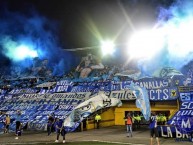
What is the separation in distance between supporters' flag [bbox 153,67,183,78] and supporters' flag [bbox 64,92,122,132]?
585 centimetres

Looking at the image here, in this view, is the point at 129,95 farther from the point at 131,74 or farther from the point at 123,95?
the point at 131,74

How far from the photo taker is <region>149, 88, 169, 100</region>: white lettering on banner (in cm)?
2874

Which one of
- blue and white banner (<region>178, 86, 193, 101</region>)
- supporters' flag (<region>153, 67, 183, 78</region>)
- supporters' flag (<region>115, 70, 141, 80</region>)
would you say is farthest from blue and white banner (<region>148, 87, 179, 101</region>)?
supporters' flag (<region>115, 70, 141, 80</region>)

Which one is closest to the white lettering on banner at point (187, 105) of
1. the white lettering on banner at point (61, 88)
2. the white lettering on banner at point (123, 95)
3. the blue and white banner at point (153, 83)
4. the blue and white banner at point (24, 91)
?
the blue and white banner at point (153, 83)

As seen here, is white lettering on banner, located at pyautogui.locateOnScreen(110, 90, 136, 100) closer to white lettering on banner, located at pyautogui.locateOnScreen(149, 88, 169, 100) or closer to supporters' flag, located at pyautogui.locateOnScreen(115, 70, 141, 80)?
white lettering on banner, located at pyautogui.locateOnScreen(149, 88, 169, 100)

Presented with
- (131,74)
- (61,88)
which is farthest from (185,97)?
(61,88)

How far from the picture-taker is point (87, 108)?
96.1 feet

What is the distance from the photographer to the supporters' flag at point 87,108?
28719 mm

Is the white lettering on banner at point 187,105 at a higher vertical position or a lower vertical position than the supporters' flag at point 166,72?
lower

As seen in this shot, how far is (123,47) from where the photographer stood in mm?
48094

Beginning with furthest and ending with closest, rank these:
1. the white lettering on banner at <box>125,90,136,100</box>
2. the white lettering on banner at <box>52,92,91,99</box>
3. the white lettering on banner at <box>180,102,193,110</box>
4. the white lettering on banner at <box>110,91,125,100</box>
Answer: the white lettering on banner at <box>52,92,91,99</box> → the white lettering on banner at <box>110,91,125,100</box> → the white lettering on banner at <box>125,90,136,100</box> → the white lettering on banner at <box>180,102,193,110</box>

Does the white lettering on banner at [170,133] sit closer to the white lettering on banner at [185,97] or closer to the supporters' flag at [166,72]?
the white lettering on banner at [185,97]

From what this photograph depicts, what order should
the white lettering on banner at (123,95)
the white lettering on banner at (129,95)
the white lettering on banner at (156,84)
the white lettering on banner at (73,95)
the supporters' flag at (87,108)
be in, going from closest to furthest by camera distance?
the supporters' flag at (87,108) < the white lettering on banner at (156,84) < the white lettering on banner at (129,95) < the white lettering on banner at (123,95) < the white lettering on banner at (73,95)

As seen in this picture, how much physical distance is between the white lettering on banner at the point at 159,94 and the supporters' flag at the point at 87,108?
359cm
